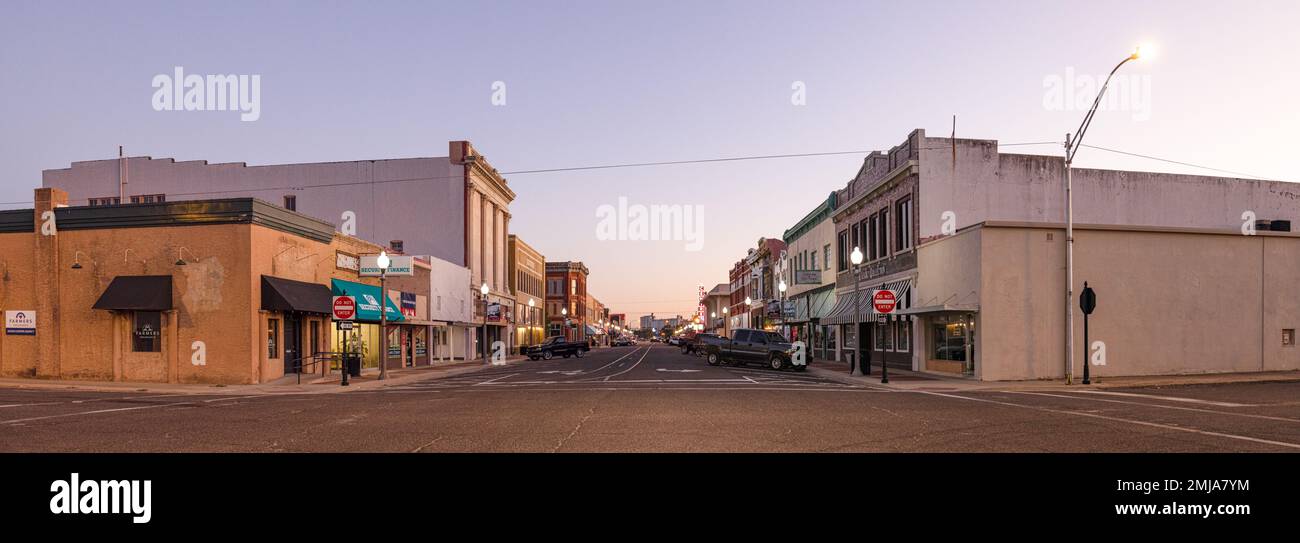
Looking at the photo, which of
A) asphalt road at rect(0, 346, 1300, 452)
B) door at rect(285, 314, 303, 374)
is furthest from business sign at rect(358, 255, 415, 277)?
asphalt road at rect(0, 346, 1300, 452)

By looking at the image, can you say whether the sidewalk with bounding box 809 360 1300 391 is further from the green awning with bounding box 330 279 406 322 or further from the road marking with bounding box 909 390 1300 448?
the green awning with bounding box 330 279 406 322

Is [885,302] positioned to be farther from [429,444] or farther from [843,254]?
[429,444]

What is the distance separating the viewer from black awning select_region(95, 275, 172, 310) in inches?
1016

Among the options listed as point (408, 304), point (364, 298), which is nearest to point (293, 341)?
point (364, 298)

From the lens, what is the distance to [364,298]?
3459 cm

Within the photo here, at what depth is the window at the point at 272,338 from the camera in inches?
1068

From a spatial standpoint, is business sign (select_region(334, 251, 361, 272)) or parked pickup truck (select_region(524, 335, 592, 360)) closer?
business sign (select_region(334, 251, 361, 272))

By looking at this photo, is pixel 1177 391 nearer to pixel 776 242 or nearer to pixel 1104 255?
pixel 1104 255

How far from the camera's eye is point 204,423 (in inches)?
541

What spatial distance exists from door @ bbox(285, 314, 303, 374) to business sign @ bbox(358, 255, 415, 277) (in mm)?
5699

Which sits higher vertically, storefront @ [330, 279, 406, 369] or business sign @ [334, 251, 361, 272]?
business sign @ [334, 251, 361, 272]

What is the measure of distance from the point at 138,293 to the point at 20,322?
19.9 ft
